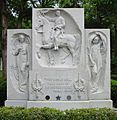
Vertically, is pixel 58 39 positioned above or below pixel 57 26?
below

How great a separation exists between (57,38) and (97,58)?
4.83 ft

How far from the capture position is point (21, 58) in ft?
41.3

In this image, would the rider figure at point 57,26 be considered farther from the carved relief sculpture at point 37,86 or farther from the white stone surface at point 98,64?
the carved relief sculpture at point 37,86

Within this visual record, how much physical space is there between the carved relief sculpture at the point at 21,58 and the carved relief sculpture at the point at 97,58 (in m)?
2.04

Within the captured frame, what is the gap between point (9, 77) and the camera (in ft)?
41.8

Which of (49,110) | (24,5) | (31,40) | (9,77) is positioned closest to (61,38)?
(31,40)

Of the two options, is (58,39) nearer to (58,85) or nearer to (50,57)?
(50,57)

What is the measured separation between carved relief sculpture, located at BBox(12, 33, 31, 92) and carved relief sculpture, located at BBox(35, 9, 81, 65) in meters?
0.46

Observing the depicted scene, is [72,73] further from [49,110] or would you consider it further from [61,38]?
[49,110]

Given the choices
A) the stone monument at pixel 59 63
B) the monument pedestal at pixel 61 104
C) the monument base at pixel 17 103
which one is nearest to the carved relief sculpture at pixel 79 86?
the stone monument at pixel 59 63

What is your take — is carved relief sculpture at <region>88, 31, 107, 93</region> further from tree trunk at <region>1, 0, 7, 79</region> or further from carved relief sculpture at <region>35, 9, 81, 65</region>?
tree trunk at <region>1, 0, 7, 79</region>

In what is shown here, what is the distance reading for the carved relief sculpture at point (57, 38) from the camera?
40.6 feet

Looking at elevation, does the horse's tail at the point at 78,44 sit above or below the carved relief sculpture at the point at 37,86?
above

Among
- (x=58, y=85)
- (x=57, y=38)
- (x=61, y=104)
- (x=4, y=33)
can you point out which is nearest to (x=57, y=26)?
(x=57, y=38)
